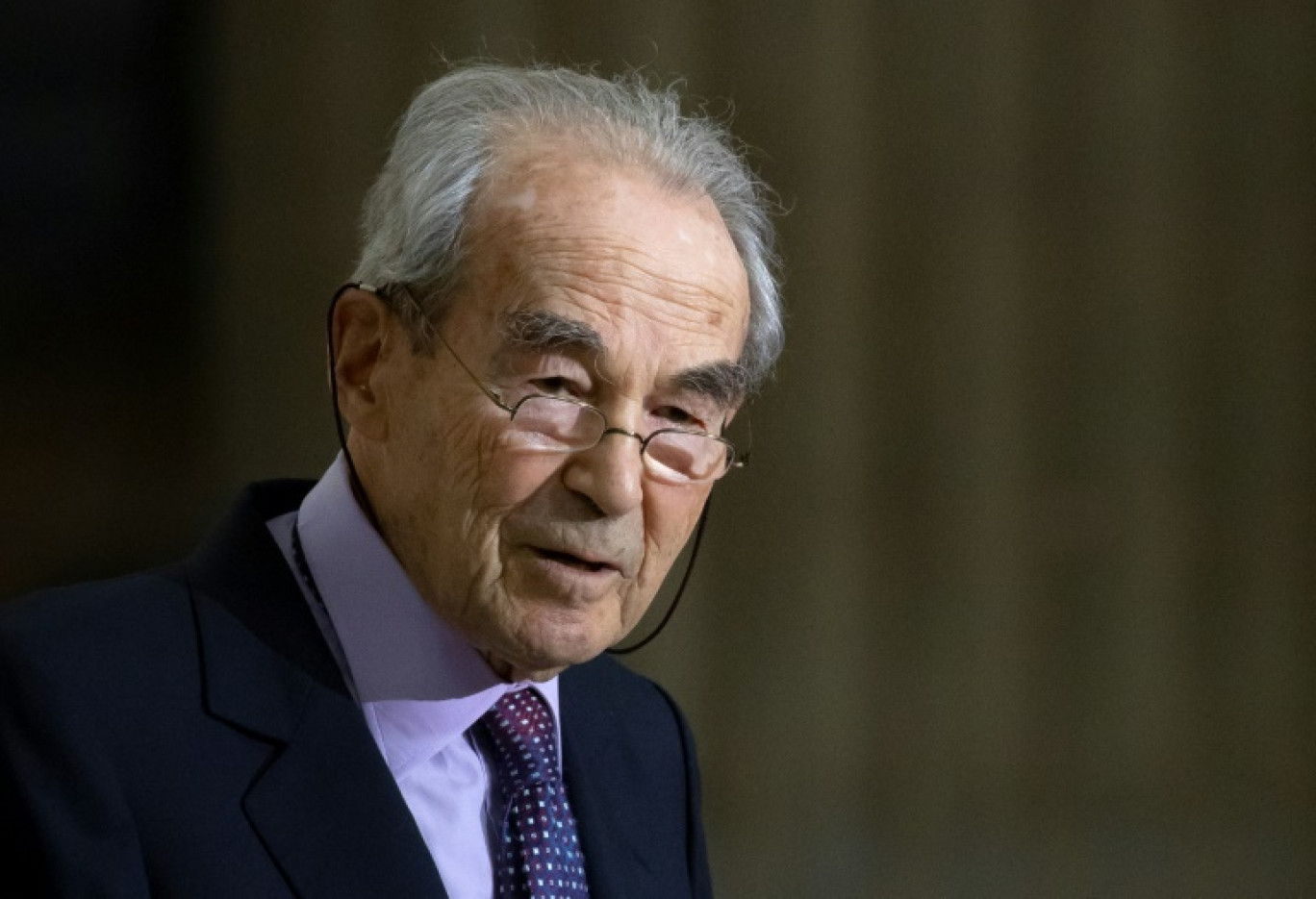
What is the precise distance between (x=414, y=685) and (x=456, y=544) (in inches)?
5.4

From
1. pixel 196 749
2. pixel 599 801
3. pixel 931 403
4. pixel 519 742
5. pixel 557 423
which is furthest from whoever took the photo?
pixel 931 403

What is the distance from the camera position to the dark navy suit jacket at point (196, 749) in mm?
1218

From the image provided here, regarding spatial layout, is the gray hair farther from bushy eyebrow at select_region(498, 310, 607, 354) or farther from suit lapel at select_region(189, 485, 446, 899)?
suit lapel at select_region(189, 485, 446, 899)

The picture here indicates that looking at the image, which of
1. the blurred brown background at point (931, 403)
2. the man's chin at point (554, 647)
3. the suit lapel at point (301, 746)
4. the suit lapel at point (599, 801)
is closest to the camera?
the suit lapel at point (301, 746)

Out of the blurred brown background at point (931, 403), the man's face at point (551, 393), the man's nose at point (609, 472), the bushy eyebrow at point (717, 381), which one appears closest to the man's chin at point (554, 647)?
the man's face at point (551, 393)

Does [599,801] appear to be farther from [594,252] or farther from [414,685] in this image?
[594,252]

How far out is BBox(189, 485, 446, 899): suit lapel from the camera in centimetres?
132

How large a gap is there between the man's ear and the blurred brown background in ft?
6.39

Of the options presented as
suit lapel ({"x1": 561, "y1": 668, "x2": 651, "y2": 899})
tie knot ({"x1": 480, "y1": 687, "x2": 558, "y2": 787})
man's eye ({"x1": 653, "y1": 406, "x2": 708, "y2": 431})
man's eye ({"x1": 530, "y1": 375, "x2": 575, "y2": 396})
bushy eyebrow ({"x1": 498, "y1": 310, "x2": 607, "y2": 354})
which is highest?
bushy eyebrow ({"x1": 498, "y1": 310, "x2": 607, "y2": 354})

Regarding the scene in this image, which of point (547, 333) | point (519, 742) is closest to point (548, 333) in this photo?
point (547, 333)

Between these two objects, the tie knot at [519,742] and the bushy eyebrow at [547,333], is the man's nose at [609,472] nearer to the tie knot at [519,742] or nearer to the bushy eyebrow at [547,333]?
the bushy eyebrow at [547,333]

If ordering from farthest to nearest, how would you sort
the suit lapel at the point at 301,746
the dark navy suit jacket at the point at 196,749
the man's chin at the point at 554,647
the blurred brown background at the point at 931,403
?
1. the blurred brown background at the point at 931,403
2. the man's chin at the point at 554,647
3. the suit lapel at the point at 301,746
4. the dark navy suit jacket at the point at 196,749

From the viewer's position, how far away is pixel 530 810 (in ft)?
4.89

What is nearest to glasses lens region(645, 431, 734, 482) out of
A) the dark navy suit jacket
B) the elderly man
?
the elderly man
